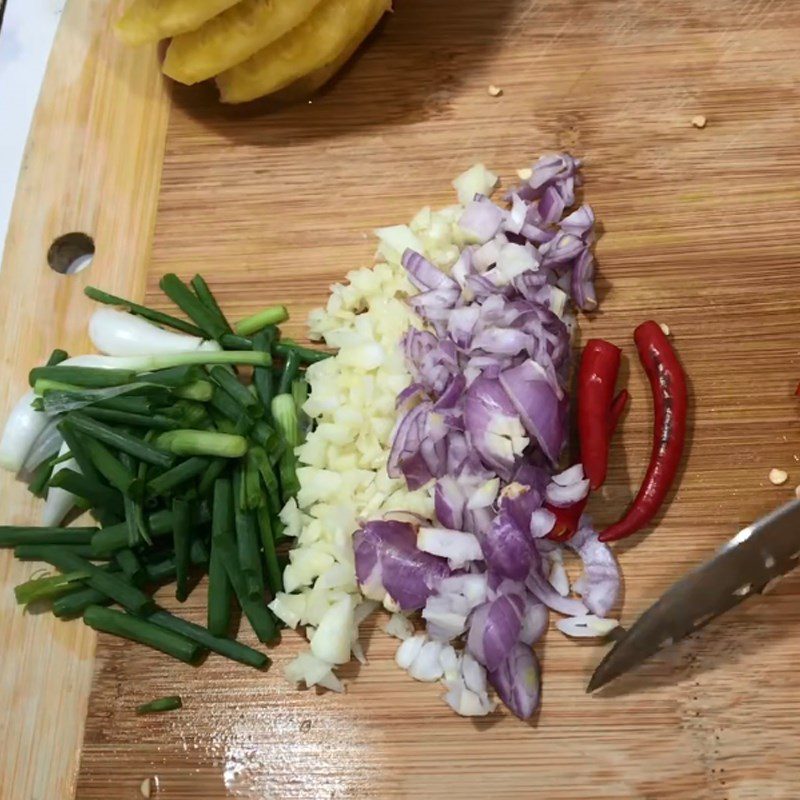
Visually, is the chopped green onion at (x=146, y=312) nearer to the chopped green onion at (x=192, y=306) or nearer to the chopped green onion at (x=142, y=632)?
the chopped green onion at (x=192, y=306)

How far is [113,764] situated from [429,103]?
1.69m

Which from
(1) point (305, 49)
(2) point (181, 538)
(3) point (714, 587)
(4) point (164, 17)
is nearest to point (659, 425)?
(3) point (714, 587)

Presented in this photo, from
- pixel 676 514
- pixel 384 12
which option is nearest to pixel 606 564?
pixel 676 514

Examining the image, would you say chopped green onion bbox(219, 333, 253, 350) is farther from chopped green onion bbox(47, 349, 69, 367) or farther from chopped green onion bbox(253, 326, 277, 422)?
chopped green onion bbox(47, 349, 69, 367)

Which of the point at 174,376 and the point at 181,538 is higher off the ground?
the point at 174,376

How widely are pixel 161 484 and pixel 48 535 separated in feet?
1.00

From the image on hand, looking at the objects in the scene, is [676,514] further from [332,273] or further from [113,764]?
[113,764]

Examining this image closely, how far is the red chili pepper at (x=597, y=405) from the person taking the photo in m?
1.77

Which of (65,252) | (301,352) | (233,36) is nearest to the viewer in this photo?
(301,352)

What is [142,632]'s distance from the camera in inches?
67.8

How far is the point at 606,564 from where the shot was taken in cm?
172

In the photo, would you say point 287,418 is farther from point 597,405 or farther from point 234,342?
point 597,405

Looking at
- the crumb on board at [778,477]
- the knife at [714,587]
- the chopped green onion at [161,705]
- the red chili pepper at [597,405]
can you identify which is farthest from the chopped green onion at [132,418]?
the crumb on board at [778,477]

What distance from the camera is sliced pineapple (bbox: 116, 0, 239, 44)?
196 centimetres
